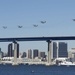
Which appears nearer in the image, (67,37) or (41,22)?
(41,22)

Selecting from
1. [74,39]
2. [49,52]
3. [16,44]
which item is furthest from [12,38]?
[74,39]

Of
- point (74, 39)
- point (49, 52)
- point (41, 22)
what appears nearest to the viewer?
point (41, 22)

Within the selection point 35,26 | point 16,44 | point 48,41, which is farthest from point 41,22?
point 16,44

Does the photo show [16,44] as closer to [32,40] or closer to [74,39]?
[32,40]

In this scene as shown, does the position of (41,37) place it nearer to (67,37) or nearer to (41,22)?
(67,37)

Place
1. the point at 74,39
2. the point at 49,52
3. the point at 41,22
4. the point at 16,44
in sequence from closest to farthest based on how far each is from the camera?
1. the point at 41,22
2. the point at 74,39
3. the point at 49,52
4. the point at 16,44

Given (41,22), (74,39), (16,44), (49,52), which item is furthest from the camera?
(16,44)

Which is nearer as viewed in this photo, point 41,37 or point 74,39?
point 74,39

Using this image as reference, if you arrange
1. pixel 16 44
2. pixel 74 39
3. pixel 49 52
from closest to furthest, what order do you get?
pixel 74 39
pixel 49 52
pixel 16 44
